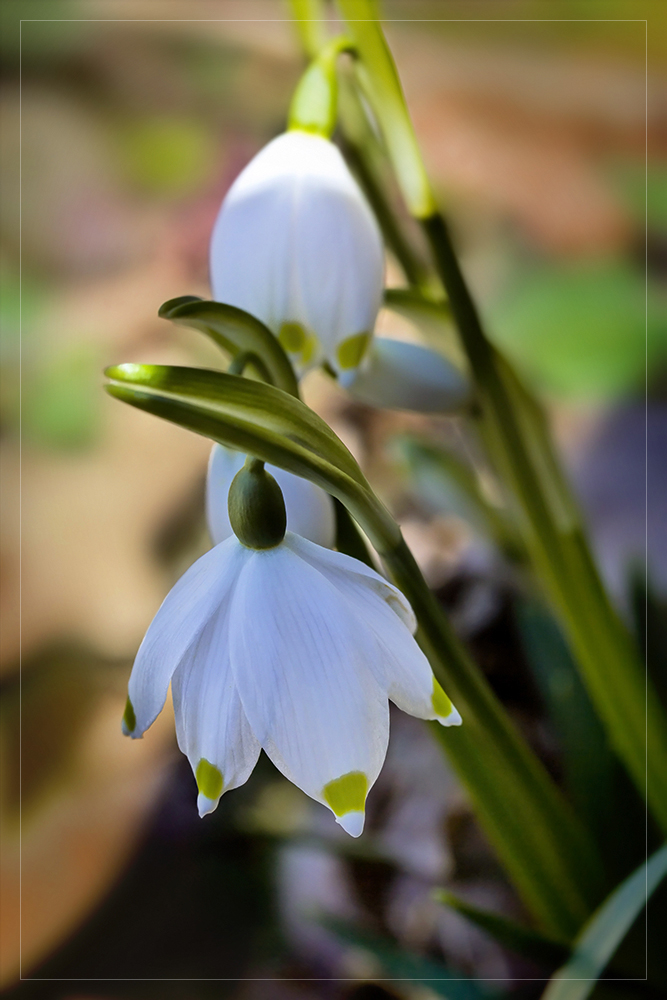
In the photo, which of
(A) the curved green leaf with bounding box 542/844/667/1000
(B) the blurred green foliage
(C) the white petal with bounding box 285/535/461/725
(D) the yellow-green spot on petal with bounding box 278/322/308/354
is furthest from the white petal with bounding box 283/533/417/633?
(B) the blurred green foliage

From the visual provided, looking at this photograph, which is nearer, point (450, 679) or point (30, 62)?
point (450, 679)

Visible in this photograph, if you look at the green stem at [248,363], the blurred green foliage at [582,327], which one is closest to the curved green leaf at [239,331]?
the green stem at [248,363]

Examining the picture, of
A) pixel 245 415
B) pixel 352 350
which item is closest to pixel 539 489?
pixel 352 350

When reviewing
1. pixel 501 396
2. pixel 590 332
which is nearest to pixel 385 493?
pixel 590 332

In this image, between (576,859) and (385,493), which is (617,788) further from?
(385,493)

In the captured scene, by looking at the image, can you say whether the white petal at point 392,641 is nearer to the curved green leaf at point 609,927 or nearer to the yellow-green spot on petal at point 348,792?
the yellow-green spot on petal at point 348,792

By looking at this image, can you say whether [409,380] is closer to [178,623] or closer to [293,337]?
[293,337]

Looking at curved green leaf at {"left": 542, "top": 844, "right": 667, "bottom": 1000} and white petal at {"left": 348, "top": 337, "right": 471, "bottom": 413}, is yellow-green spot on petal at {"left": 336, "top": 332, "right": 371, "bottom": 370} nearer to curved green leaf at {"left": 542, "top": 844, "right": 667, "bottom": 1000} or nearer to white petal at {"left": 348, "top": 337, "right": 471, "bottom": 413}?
white petal at {"left": 348, "top": 337, "right": 471, "bottom": 413}

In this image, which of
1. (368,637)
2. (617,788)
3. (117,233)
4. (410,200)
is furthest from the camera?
(117,233)
